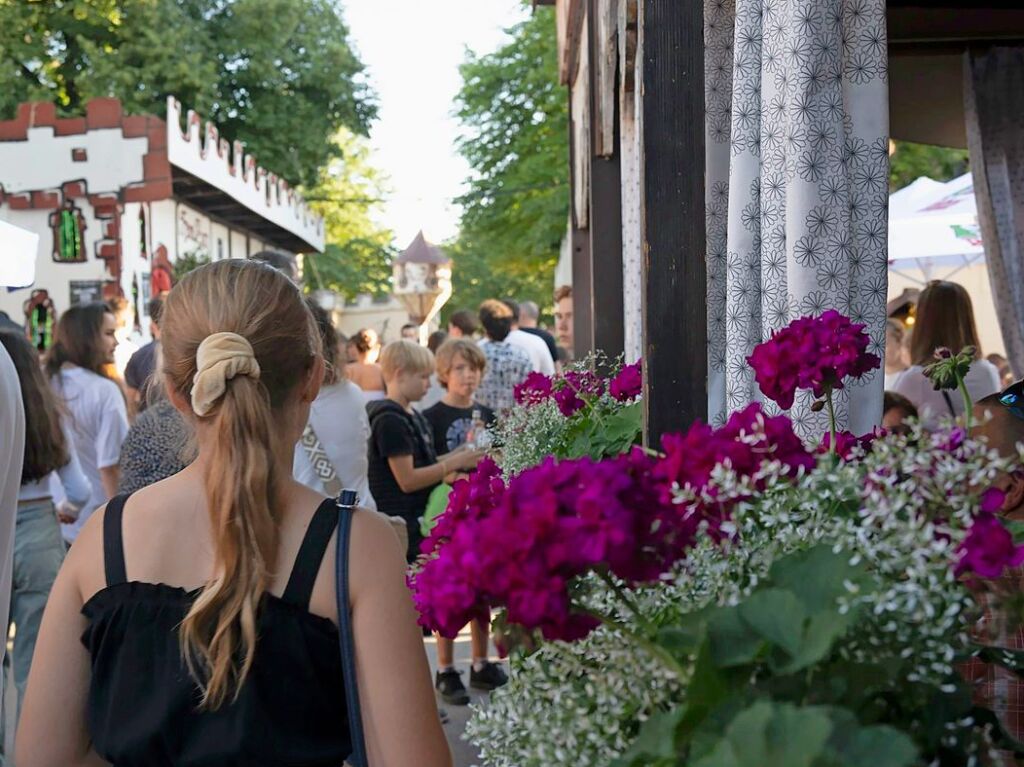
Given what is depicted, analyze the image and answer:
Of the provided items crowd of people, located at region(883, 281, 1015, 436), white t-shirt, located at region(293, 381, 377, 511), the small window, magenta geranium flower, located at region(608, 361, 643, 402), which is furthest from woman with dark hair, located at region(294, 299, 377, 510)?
the small window

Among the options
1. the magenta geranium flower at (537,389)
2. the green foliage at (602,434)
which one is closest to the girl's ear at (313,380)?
the green foliage at (602,434)

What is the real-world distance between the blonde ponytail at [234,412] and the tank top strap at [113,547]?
144mm

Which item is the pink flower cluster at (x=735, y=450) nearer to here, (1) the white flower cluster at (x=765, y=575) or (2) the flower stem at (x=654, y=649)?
(1) the white flower cluster at (x=765, y=575)

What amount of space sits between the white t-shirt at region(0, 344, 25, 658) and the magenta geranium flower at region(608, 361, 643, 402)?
168 centimetres

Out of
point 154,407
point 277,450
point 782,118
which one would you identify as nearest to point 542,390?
point 154,407

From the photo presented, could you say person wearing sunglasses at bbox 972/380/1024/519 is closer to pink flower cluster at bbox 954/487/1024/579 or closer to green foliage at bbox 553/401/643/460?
pink flower cluster at bbox 954/487/1024/579

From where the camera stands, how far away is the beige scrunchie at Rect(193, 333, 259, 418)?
2.18 meters

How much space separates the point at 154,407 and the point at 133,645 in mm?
3056

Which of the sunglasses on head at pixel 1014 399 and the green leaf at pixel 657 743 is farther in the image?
the sunglasses on head at pixel 1014 399

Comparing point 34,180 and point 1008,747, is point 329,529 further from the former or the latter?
point 34,180

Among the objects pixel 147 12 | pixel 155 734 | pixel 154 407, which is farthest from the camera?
pixel 147 12

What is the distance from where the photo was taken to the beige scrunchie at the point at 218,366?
7.14 feet

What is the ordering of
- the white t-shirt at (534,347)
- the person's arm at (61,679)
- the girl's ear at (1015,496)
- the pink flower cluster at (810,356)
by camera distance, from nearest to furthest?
the pink flower cluster at (810,356) → the person's arm at (61,679) → the girl's ear at (1015,496) → the white t-shirt at (534,347)

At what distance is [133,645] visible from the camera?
2.15 meters
